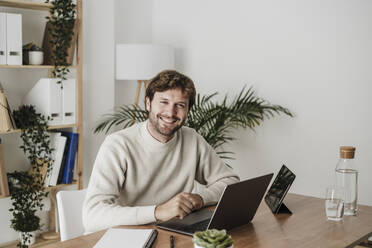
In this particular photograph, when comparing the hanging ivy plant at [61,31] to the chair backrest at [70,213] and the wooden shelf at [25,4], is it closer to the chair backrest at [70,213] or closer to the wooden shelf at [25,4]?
the wooden shelf at [25,4]

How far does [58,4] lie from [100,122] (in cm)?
107

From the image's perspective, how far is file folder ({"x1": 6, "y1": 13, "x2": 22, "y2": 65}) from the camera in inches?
124

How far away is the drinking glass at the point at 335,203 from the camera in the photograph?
6.09ft

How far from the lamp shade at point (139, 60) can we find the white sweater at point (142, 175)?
1.61 meters

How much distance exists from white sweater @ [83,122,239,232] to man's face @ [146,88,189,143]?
0.22 ft

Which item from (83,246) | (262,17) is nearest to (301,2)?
(262,17)

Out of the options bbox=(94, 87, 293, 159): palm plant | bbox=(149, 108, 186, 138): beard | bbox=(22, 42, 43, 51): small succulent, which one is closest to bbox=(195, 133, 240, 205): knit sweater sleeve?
bbox=(149, 108, 186, 138): beard

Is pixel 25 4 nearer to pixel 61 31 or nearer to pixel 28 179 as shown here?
pixel 61 31

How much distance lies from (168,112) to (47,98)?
1610mm

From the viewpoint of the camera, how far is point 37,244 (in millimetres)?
3523

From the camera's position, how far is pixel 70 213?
201cm

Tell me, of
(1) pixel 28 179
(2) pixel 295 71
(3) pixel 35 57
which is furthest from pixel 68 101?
(2) pixel 295 71

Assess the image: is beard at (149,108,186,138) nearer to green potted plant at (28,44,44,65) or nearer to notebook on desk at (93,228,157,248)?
notebook on desk at (93,228,157,248)

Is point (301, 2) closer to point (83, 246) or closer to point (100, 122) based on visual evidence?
point (100, 122)
